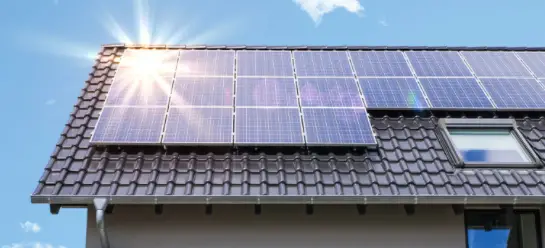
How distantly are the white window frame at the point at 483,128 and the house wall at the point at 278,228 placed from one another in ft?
3.39

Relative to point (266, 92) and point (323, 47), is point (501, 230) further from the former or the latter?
point (323, 47)

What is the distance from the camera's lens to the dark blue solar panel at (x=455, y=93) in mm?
10148

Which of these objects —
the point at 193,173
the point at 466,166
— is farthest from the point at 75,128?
the point at 466,166

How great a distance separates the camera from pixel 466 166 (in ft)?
28.7

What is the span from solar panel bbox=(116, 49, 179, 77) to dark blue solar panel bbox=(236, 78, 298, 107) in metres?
1.35

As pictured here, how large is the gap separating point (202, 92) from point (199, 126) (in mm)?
1083

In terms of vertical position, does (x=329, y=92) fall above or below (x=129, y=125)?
above

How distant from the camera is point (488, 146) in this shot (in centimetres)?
941

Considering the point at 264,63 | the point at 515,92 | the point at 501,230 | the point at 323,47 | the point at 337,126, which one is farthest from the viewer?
the point at 323,47

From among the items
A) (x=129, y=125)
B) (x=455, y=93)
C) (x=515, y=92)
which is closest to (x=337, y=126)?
(x=455, y=93)

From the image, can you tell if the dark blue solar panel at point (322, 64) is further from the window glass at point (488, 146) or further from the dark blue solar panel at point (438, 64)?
the window glass at point (488, 146)

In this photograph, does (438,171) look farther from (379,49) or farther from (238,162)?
(379,49)

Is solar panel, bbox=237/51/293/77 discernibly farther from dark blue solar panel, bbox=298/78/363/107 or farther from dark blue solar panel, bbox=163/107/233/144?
dark blue solar panel, bbox=163/107/233/144

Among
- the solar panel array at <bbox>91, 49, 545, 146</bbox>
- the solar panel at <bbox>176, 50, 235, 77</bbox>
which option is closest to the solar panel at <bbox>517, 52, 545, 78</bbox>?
the solar panel array at <bbox>91, 49, 545, 146</bbox>
